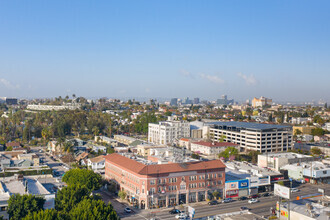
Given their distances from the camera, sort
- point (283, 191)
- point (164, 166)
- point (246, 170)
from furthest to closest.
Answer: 1. point (246, 170)
2. point (164, 166)
3. point (283, 191)

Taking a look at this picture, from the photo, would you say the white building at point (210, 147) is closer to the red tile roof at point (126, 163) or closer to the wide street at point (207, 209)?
the wide street at point (207, 209)

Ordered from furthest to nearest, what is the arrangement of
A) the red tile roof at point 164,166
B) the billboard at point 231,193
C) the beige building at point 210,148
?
the beige building at point 210,148 < the billboard at point 231,193 < the red tile roof at point 164,166

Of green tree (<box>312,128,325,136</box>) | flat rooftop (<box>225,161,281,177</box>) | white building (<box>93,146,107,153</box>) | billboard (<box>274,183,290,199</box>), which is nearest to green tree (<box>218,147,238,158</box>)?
flat rooftop (<box>225,161,281,177</box>)

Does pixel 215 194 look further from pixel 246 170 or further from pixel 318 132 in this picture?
pixel 318 132

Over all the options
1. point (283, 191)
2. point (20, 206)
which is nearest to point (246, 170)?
point (283, 191)

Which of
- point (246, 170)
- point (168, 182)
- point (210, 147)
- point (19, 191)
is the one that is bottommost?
point (210, 147)

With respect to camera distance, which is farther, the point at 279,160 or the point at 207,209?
the point at 279,160

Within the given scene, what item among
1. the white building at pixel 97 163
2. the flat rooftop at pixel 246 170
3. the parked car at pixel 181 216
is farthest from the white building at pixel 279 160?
the parked car at pixel 181 216
